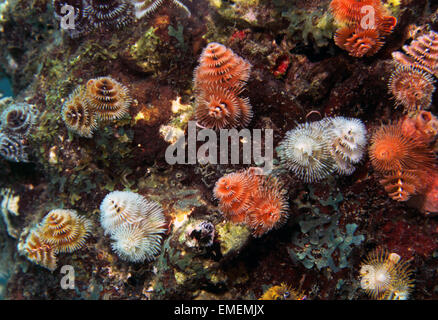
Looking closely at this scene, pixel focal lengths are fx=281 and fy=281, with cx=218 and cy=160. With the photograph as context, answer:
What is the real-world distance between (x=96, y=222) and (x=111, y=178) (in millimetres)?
757

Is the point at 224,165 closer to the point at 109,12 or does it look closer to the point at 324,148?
the point at 324,148

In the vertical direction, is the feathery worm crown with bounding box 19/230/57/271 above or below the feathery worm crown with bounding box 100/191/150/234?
below

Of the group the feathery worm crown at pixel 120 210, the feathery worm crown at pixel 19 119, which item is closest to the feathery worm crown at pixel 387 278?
the feathery worm crown at pixel 120 210

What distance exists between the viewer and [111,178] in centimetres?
452

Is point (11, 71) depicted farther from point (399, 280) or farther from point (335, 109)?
point (399, 280)

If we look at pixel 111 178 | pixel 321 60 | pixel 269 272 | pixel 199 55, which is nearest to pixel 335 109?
pixel 321 60

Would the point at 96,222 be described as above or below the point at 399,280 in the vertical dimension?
above

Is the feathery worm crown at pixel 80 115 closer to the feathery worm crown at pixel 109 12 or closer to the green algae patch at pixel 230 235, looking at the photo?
the feathery worm crown at pixel 109 12

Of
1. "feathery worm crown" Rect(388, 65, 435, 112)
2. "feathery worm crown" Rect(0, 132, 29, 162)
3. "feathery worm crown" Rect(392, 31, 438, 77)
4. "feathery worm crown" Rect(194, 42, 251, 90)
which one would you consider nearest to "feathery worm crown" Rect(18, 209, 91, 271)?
"feathery worm crown" Rect(0, 132, 29, 162)

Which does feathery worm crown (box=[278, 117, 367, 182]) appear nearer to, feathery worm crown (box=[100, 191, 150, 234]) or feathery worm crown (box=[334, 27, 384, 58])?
feathery worm crown (box=[334, 27, 384, 58])

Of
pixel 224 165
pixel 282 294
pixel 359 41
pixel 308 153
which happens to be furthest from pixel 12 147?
pixel 359 41

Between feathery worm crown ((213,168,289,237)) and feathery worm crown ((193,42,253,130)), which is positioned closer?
feathery worm crown ((213,168,289,237))
